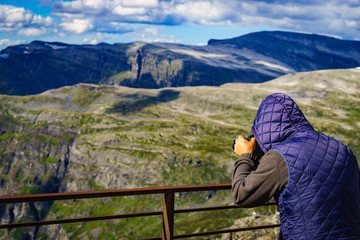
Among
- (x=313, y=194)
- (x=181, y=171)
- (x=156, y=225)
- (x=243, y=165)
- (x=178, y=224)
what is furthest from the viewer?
(x=181, y=171)

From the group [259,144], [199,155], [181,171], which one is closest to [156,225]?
[181,171]

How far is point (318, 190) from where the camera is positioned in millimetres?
4383

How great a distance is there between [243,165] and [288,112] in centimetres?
118

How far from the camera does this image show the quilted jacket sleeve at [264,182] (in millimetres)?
4488

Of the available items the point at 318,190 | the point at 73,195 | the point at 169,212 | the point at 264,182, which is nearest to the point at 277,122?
the point at 264,182

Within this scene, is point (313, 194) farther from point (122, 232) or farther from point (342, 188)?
point (122, 232)

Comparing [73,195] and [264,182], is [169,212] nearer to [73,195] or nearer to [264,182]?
[73,195]

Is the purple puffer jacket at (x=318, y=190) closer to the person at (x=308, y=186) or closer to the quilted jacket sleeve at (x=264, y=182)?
the person at (x=308, y=186)

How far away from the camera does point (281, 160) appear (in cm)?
451

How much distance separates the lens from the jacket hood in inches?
193

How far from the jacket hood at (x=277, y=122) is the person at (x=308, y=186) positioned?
149mm

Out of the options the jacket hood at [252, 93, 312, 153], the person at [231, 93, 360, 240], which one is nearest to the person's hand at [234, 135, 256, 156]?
the jacket hood at [252, 93, 312, 153]

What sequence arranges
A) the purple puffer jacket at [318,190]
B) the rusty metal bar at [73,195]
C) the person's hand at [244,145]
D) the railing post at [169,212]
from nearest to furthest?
the purple puffer jacket at [318,190] → the person's hand at [244,145] → the rusty metal bar at [73,195] → the railing post at [169,212]

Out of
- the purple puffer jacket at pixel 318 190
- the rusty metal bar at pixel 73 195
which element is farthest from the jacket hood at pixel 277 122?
the rusty metal bar at pixel 73 195
